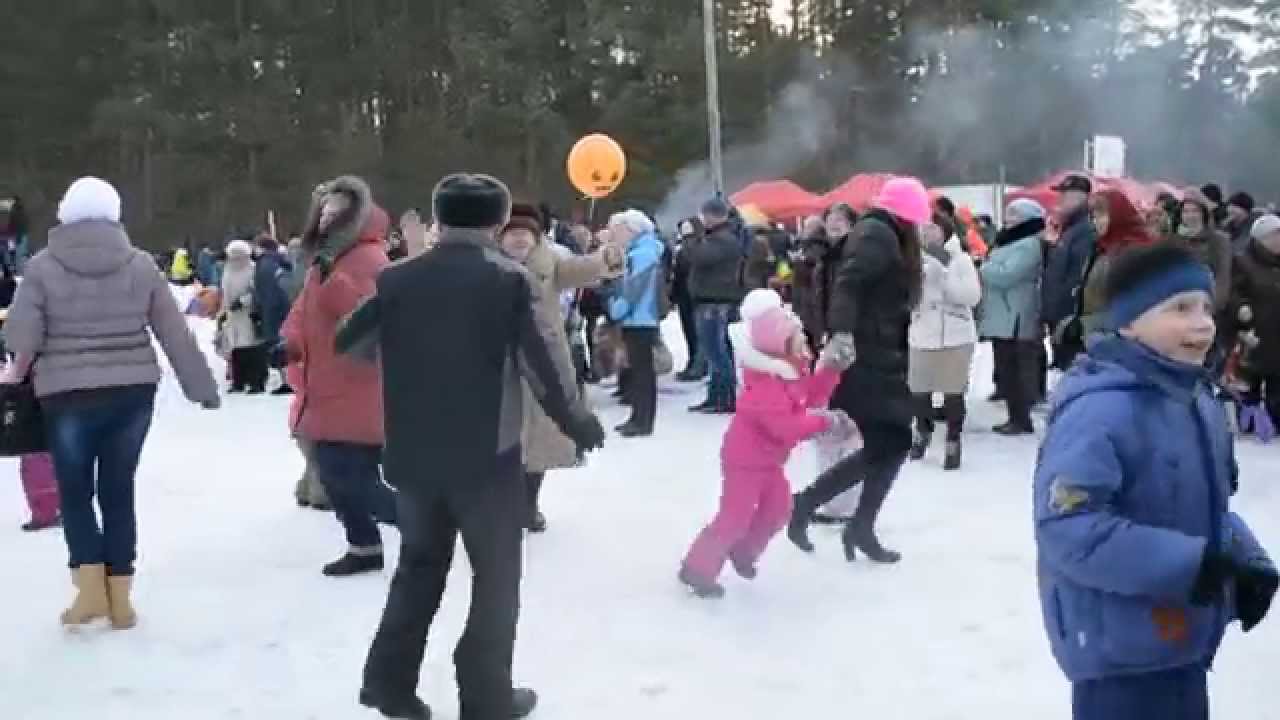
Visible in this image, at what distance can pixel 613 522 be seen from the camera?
22.8 ft

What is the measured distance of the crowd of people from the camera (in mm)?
2619

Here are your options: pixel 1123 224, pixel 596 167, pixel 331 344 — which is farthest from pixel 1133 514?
pixel 596 167

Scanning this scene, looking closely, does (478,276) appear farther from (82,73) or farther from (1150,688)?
(82,73)

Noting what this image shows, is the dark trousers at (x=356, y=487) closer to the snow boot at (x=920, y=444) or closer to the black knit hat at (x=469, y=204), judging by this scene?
the black knit hat at (x=469, y=204)

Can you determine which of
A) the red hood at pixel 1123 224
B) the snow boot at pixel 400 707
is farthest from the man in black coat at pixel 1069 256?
the snow boot at pixel 400 707

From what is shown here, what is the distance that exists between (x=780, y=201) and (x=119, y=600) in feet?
70.5

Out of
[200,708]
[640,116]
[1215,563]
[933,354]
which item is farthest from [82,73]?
[1215,563]

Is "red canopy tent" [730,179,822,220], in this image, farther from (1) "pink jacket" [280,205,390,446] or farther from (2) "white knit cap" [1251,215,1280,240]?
(1) "pink jacket" [280,205,390,446]

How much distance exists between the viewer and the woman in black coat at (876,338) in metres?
5.86

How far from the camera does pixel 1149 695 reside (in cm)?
265

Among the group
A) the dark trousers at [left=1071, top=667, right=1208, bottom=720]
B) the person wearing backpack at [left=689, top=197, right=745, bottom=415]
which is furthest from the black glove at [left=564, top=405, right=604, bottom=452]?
the person wearing backpack at [left=689, top=197, right=745, bottom=415]

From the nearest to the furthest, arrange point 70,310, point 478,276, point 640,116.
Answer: point 478,276 < point 70,310 < point 640,116

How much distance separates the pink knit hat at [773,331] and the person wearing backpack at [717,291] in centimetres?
490

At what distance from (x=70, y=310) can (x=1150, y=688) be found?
12.5ft
